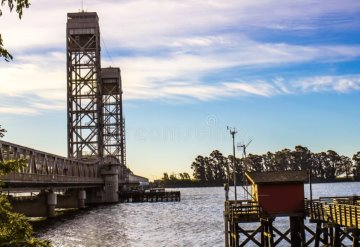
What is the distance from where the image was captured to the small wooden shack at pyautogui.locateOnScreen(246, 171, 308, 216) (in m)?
41.3

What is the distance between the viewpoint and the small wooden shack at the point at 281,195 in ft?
135

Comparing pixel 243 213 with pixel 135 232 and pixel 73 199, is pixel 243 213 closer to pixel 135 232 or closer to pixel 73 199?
pixel 135 232

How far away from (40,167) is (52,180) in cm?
346

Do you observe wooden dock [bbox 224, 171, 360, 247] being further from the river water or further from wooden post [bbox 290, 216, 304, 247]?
the river water

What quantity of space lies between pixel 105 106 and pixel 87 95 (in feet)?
146

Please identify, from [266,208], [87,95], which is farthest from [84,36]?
[266,208]

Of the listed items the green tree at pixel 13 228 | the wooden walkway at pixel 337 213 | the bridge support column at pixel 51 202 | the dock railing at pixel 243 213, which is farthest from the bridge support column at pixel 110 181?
the green tree at pixel 13 228

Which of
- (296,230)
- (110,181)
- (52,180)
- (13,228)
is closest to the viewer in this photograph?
(13,228)

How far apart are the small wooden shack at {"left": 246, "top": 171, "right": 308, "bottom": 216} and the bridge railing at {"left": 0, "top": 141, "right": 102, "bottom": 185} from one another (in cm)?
1725

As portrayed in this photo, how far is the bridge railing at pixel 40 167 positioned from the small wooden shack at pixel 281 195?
679 inches

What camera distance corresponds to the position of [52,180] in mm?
72500

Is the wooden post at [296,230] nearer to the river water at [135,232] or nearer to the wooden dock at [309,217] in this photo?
the wooden dock at [309,217]

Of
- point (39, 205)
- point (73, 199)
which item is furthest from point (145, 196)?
point (39, 205)

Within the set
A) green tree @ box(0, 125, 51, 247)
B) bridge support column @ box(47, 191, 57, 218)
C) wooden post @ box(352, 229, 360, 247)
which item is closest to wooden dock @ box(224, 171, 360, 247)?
wooden post @ box(352, 229, 360, 247)
